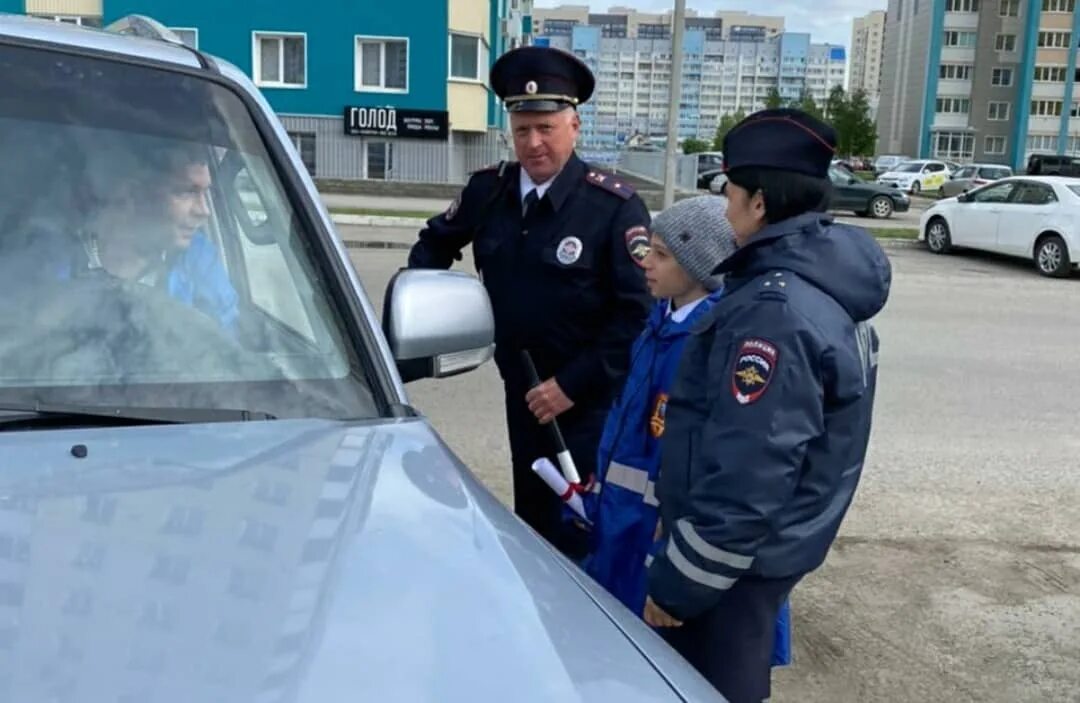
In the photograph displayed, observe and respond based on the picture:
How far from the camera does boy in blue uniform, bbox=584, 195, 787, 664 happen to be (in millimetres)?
2617

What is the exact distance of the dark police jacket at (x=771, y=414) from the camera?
2.12 meters

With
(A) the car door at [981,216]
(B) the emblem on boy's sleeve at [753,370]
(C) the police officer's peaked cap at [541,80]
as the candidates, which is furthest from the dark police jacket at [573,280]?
(A) the car door at [981,216]

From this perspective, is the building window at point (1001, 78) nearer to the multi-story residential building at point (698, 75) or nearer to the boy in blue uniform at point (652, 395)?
the multi-story residential building at point (698, 75)

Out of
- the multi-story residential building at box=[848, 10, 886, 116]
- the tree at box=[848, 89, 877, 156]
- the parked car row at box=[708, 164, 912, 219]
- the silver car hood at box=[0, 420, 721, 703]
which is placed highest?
the multi-story residential building at box=[848, 10, 886, 116]

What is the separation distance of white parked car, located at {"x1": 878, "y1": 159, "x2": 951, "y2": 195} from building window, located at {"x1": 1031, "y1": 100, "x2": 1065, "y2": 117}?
38.6 metres

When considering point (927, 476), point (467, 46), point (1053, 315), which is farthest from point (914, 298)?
point (467, 46)

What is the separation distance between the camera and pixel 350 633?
1298mm

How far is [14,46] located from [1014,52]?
9248 centimetres

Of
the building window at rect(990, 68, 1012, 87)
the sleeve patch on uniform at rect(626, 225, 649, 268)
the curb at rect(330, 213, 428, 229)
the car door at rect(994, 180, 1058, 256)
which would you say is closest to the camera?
the sleeve patch on uniform at rect(626, 225, 649, 268)

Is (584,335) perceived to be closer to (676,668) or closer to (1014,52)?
(676,668)

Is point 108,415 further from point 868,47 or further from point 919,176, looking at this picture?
point 868,47

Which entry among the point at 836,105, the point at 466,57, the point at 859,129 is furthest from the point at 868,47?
the point at 466,57

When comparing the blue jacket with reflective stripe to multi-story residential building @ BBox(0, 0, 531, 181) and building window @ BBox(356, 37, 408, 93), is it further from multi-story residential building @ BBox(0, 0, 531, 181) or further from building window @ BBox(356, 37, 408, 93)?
building window @ BBox(356, 37, 408, 93)

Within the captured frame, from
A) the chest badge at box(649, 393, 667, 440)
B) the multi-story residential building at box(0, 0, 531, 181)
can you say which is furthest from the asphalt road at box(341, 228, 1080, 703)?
the multi-story residential building at box(0, 0, 531, 181)
